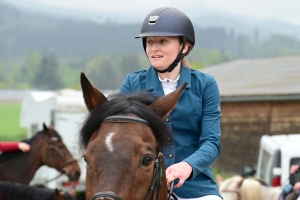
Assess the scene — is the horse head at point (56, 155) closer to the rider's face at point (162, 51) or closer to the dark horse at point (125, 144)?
the rider's face at point (162, 51)

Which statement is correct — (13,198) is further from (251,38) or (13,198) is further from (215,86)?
(251,38)

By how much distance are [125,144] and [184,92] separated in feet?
3.31

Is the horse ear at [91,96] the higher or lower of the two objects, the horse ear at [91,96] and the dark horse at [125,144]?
the higher

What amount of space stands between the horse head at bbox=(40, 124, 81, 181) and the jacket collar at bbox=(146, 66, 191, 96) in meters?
8.98

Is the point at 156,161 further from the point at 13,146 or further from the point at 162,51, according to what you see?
the point at 13,146

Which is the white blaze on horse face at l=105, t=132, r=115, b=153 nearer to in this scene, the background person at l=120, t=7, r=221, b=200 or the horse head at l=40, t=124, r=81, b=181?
the background person at l=120, t=7, r=221, b=200

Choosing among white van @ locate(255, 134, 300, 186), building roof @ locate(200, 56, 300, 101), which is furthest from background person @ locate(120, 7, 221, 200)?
building roof @ locate(200, 56, 300, 101)

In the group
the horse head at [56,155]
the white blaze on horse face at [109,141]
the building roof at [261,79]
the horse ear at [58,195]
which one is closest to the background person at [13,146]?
the horse head at [56,155]

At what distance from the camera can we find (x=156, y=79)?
4570mm

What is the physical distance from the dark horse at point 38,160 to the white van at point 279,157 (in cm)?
424

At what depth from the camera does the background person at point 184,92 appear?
4.36 metres

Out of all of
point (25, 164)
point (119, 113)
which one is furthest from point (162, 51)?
point (25, 164)

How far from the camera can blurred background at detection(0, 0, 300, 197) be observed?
82.6 ft

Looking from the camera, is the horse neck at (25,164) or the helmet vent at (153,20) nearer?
the helmet vent at (153,20)
